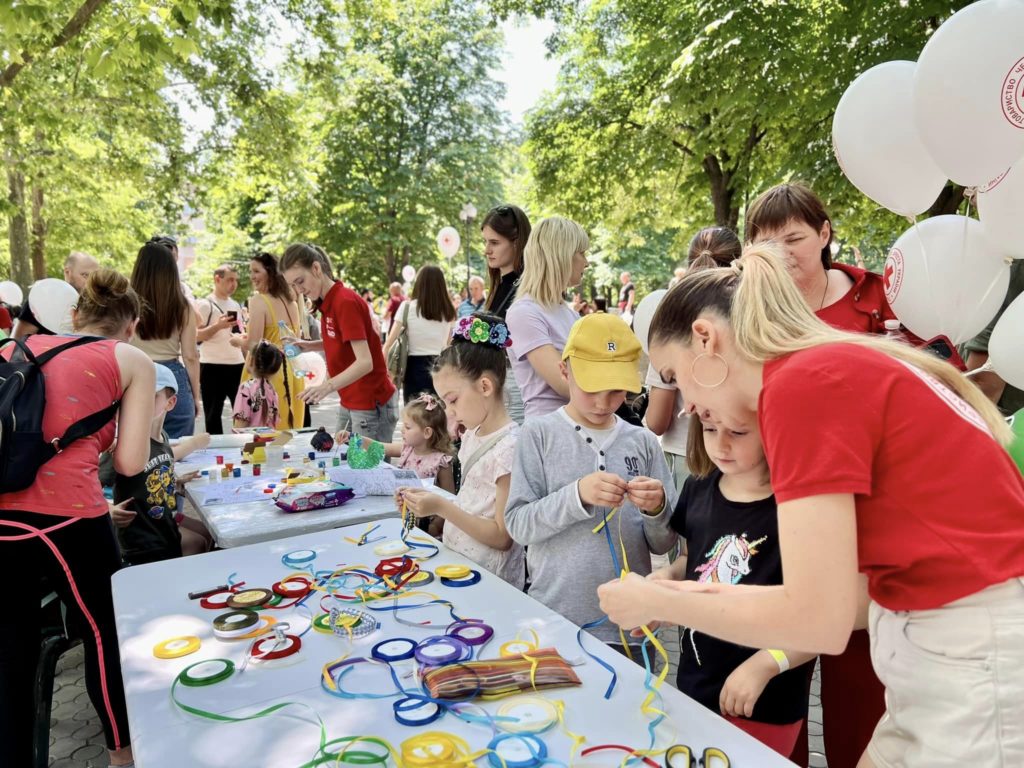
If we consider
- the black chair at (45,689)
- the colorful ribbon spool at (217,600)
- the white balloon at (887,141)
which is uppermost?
the white balloon at (887,141)

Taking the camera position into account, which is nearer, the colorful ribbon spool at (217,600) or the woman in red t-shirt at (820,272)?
the colorful ribbon spool at (217,600)

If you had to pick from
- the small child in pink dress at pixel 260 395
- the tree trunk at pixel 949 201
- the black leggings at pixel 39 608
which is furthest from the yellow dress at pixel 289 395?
the tree trunk at pixel 949 201

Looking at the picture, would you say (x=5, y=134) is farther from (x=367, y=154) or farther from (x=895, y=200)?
(x=367, y=154)

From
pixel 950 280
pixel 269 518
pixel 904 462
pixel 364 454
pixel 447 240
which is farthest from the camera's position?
pixel 447 240

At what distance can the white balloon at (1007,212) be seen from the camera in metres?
2.24

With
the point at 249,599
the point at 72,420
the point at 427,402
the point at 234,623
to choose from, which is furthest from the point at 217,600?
the point at 427,402

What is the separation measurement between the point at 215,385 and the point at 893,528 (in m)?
5.90

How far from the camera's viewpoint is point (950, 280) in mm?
2459

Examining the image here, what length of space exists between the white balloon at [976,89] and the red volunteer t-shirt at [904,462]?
144 centimetres

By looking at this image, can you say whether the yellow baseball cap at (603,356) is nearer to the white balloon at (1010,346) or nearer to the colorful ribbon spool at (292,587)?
the colorful ribbon spool at (292,587)

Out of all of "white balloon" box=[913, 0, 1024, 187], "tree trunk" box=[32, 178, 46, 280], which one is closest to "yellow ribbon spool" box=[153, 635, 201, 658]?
"white balloon" box=[913, 0, 1024, 187]

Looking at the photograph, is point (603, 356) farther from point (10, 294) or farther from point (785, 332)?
point (10, 294)

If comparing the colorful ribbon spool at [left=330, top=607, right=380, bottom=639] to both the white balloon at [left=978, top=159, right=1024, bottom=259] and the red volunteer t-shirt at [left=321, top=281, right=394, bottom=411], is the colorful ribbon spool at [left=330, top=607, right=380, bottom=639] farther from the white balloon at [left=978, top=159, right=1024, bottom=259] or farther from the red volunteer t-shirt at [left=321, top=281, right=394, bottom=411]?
the red volunteer t-shirt at [left=321, top=281, right=394, bottom=411]

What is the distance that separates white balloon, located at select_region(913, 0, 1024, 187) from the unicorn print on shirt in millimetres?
1433
